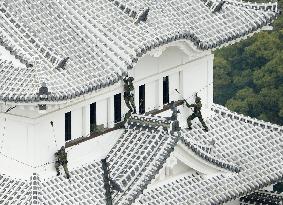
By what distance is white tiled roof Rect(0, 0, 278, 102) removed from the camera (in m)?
22.4

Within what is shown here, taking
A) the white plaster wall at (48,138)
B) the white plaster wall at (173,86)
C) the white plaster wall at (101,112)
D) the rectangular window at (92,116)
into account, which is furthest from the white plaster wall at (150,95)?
the white plaster wall at (48,138)

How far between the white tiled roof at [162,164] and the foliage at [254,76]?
64.0ft

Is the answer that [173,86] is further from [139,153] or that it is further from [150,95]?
[139,153]

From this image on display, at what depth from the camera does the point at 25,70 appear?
22469mm

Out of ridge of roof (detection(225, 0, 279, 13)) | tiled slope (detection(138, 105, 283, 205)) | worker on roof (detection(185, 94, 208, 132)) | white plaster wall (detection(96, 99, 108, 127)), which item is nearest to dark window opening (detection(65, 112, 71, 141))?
white plaster wall (detection(96, 99, 108, 127))

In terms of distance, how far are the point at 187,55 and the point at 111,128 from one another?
2784 millimetres

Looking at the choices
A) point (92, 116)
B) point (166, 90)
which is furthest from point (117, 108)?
point (166, 90)

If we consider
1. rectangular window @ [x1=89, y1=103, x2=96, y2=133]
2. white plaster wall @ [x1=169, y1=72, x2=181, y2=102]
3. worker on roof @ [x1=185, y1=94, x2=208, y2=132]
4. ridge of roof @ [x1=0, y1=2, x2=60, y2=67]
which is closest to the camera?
ridge of roof @ [x1=0, y1=2, x2=60, y2=67]

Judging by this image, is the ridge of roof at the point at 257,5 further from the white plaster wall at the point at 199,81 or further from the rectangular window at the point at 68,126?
the rectangular window at the point at 68,126

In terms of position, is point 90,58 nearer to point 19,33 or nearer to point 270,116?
point 19,33

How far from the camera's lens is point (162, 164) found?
24016 mm

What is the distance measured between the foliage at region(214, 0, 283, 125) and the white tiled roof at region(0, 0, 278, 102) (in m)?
21.3

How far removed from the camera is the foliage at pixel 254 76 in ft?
158

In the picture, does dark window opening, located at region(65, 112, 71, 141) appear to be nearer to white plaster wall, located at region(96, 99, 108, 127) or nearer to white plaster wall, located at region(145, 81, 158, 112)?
white plaster wall, located at region(96, 99, 108, 127)
